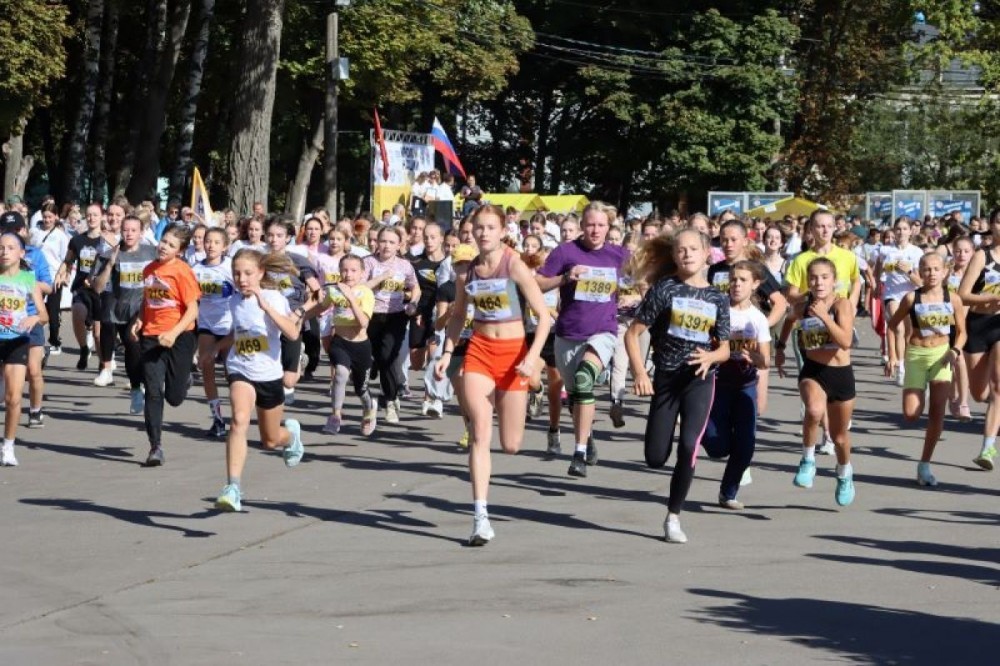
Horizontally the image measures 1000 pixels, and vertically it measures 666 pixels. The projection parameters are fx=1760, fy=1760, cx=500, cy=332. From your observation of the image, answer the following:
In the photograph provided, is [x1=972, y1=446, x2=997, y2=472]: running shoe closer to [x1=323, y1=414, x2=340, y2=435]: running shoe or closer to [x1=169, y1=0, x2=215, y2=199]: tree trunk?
[x1=323, y1=414, x2=340, y2=435]: running shoe

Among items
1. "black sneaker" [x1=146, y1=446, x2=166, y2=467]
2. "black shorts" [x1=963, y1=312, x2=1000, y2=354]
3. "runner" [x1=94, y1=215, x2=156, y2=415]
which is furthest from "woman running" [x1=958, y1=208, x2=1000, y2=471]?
"runner" [x1=94, y1=215, x2=156, y2=415]

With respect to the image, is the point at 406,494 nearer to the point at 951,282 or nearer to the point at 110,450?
the point at 110,450

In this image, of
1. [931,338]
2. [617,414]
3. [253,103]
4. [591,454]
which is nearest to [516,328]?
[591,454]

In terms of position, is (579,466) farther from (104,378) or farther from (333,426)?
(104,378)

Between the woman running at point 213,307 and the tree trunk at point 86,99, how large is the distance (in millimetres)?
26187

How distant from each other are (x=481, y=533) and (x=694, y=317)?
1735 mm

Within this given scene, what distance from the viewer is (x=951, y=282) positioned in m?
17.0

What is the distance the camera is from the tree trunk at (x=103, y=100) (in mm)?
43500

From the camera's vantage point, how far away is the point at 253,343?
11211 mm

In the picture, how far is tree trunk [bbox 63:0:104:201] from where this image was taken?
3953cm

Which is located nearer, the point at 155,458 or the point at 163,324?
the point at 155,458

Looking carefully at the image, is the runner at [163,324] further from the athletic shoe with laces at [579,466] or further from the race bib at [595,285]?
the athletic shoe with laces at [579,466]

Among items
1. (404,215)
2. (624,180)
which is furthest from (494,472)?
(624,180)

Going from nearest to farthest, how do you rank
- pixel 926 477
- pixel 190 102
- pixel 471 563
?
pixel 471 563 → pixel 926 477 → pixel 190 102
